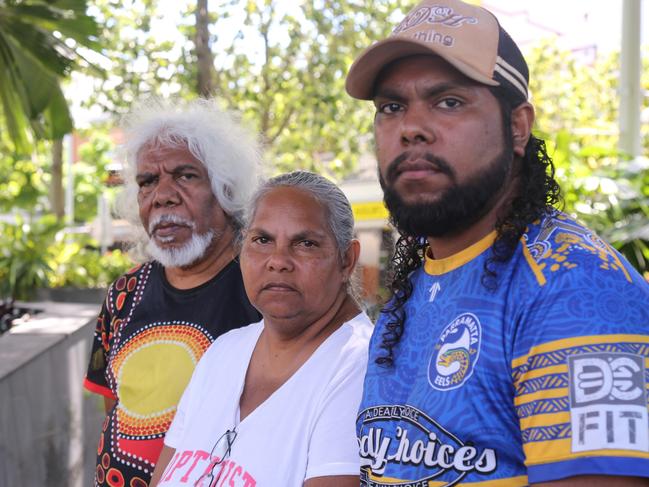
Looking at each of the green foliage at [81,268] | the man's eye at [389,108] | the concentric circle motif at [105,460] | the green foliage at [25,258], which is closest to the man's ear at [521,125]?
the man's eye at [389,108]

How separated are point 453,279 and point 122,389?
63.8 inches

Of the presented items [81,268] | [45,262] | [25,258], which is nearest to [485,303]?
[45,262]

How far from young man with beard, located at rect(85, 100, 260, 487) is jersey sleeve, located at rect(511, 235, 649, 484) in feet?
5.17

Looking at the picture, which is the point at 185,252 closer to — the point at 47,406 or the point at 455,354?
the point at 455,354

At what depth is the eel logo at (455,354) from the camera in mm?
1409

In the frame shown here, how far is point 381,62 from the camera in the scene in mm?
1654

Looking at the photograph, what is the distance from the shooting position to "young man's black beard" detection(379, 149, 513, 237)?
153cm

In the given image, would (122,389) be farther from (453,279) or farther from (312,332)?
(453,279)

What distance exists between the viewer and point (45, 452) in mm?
4555

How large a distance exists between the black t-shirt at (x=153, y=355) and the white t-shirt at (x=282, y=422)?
1.13 ft

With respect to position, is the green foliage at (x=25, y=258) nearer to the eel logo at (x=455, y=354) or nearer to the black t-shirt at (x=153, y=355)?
the black t-shirt at (x=153, y=355)

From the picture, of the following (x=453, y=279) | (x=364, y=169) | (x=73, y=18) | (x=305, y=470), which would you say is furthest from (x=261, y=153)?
(x=364, y=169)

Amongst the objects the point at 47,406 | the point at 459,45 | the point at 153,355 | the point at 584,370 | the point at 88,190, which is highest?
the point at 88,190

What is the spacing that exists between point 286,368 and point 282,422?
0.21m
